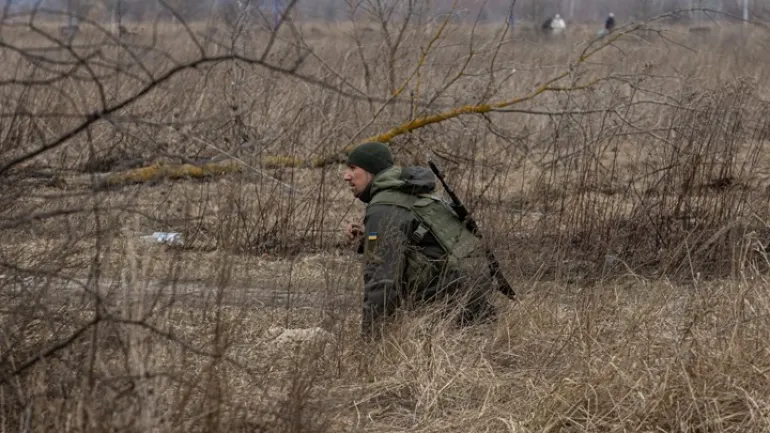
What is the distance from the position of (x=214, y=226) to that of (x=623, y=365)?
4.08 m

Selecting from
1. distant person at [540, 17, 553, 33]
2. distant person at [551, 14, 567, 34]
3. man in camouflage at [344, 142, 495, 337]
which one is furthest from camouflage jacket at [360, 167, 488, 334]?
distant person at [540, 17, 553, 33]

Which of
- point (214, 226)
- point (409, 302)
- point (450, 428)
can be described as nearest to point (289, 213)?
point (214, 226)

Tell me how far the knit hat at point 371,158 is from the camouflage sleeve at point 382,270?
45 centimetres

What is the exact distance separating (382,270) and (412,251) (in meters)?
0.23

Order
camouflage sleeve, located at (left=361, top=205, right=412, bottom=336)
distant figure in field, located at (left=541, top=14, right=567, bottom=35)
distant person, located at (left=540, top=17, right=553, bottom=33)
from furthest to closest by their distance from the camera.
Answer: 1. distant person, located at (left=540, top=17, right=553, bottom=33)
2. distant figure in field, located at (left=541, top=14, right=567, bottom=35)
3. camouflage sleeve, located at (left=361, top=205, right=412, bottom=336)

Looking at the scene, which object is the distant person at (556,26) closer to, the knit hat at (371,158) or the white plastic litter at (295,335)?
the knit hat at (371,158)

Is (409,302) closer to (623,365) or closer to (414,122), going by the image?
(623,365)

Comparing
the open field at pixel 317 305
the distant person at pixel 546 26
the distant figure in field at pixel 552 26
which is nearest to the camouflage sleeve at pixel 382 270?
the open field at pixel 317 305

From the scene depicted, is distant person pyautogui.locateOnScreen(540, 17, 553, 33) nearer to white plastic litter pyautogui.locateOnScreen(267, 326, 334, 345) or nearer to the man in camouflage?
the man in camouflage

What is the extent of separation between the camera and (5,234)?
4.68 meters

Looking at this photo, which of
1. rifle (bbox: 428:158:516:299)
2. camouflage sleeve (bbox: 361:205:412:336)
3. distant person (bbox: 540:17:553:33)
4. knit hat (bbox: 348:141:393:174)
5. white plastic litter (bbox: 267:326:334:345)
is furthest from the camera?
distant person (bbox: 540:17:553:33)

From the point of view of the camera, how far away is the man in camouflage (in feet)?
16.8

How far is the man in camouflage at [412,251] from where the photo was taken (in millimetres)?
5109

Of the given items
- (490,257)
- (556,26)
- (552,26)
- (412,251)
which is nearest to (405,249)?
(412,251)
